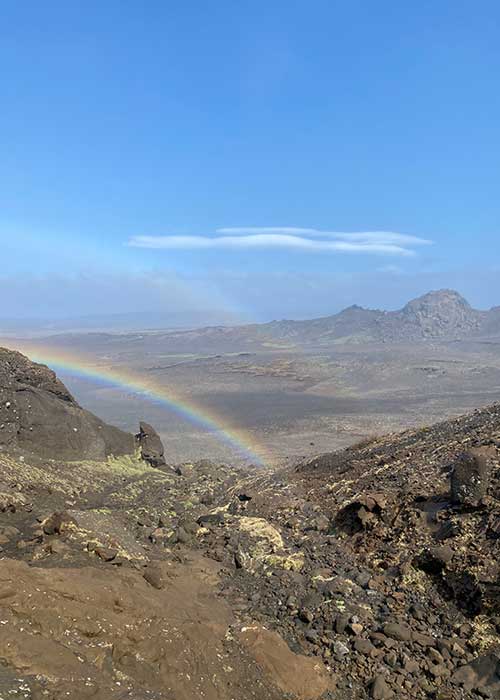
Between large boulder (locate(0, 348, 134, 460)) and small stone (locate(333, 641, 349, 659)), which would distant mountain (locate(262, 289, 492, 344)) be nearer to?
large boulder (locate(0, 348, 134, 460))

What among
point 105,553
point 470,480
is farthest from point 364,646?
point 470,480

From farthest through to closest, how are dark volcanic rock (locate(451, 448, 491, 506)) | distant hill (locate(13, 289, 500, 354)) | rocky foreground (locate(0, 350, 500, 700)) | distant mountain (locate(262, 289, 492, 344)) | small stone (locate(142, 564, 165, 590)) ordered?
distant mountain (locate(262, 289, 492, 344)) → distant hill (locate(13, 289, 500, 354)) → dark volcanic rock (locate(451, 448, 491, 506)) → small stone (locate(142, 564, 165, 590)) → rocky foreground (locate(0, 350, 500, 700))

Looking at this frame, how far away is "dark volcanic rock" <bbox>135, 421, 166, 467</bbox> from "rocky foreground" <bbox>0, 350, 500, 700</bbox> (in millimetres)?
6983

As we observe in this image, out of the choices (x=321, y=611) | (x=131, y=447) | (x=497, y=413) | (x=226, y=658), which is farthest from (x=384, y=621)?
(x=131, y=447)

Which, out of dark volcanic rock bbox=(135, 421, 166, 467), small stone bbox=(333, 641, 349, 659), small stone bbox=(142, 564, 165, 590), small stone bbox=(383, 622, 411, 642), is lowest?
dark volcanic rock bbox=(135, 421, 166, 467)

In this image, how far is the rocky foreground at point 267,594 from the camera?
4.40 meters

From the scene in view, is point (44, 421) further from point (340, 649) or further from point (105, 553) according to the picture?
point (340, 649)

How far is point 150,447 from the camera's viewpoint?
1925 centimetres

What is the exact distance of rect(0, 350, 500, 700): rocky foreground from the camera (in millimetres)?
4402

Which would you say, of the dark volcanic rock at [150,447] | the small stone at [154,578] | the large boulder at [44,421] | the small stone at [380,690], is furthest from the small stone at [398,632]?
the dark volcanic rock at [150,447]

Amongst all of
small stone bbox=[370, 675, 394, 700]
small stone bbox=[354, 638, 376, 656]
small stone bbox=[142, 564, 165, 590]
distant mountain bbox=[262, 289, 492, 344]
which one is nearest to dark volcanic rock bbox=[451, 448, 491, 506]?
small stone bbox=[354, 638, 376, 656]

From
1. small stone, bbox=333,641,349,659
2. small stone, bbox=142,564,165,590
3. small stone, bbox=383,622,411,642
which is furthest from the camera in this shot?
small stone, bbox=142,564,165,590

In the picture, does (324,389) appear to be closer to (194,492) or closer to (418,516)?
(194,492)

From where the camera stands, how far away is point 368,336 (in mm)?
128375
